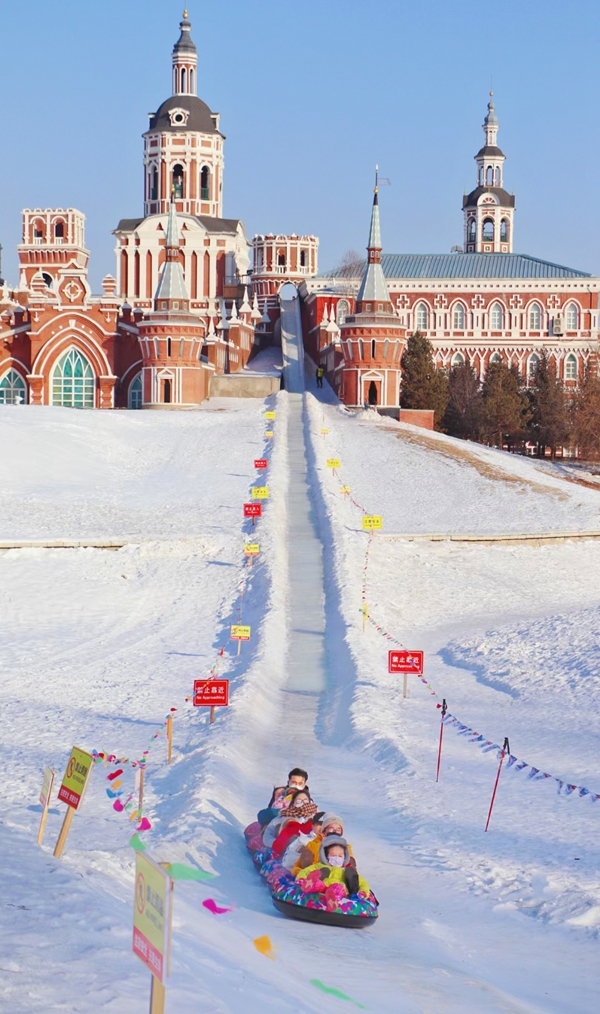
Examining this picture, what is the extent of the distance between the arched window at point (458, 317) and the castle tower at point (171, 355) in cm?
3240

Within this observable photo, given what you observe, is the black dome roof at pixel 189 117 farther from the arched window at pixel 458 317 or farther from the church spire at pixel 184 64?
the arched window at pixel 458 317

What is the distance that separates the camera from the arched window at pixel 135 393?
68062 millimetres

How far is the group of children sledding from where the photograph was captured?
11.2 meters

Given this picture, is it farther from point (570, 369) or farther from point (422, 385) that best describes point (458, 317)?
point (422, 385)

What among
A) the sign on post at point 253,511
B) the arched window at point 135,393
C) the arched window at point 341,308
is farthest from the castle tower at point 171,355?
the sign on post at point 253,511

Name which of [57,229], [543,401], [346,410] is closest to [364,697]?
[346,410]

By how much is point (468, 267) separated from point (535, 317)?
590 cm

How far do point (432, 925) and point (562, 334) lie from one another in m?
82.7

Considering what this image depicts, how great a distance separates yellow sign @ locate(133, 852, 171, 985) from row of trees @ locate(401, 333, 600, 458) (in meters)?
64.0

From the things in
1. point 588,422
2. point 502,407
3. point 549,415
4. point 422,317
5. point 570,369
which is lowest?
point 588,422

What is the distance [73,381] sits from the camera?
2697 inches

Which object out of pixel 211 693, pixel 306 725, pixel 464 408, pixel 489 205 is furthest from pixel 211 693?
pixel 489 205

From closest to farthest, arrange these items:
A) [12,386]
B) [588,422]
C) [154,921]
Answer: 1. [154,921]
2. [12,386]
3. [588,422]

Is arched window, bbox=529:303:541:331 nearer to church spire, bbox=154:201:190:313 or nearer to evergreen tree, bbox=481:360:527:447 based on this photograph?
evergreen tree, bbox=481:360:527:447
